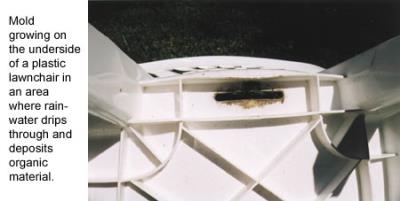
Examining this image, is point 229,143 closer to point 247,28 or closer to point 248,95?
point 248,95

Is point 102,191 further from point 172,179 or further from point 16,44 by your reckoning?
point 16,44

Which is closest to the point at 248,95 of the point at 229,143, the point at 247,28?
the point at 229,143

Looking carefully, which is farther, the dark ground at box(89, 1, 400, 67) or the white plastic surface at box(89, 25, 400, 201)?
the dark ground at box(89, 1, 400, 67)

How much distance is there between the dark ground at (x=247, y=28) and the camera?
2.74 metres

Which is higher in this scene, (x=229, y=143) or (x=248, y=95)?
(x=248, y=95)

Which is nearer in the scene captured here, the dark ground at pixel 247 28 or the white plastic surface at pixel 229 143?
the white plastic surface at pixel 229 143

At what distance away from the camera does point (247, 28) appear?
9.26ft

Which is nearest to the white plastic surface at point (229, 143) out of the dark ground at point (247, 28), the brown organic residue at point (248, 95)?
the brown organic residue at point (248, 95)

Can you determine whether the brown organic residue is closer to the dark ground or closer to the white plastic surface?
the white plastic surface

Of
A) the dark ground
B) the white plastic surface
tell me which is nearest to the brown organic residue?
the white plastic surface

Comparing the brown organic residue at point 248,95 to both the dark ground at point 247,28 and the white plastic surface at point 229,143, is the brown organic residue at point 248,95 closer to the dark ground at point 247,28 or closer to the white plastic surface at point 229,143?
the white plastic surface at point 229,143

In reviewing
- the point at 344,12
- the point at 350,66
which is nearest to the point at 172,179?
the point at 350,66

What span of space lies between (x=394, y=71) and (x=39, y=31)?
978 millimetres

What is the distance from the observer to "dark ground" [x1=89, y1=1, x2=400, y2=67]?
274 centimetres
